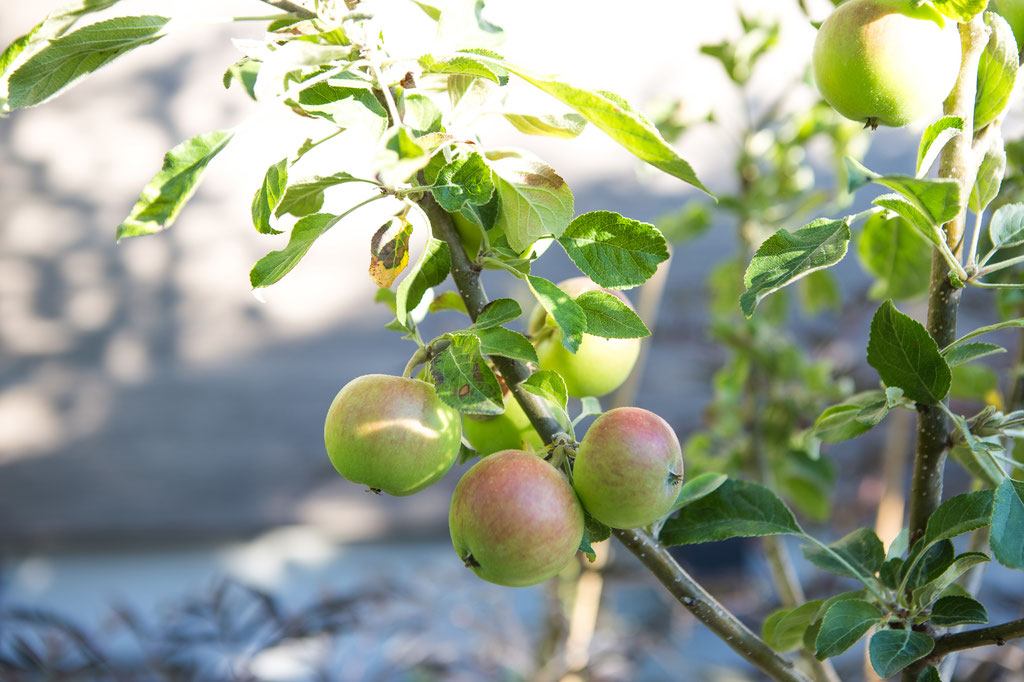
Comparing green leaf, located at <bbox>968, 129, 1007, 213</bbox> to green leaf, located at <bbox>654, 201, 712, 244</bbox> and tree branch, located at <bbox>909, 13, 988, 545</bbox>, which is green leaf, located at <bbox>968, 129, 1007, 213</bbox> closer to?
tree branch, located at <bbox>909, 13, 988, 545</bbox>

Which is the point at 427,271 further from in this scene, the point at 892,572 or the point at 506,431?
the point at 892,572

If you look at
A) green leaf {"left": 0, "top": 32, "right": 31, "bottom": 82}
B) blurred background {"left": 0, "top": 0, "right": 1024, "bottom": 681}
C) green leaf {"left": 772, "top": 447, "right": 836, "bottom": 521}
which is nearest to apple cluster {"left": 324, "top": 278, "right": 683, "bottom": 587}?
green leaf {"left": 0, "top": 32, "right": 31, "bottom": 82}

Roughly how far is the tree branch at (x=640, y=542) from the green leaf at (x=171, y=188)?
0.33 feet

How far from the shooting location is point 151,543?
7.34 feet

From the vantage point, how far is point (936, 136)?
321mm

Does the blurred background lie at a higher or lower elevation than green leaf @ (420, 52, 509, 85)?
lower

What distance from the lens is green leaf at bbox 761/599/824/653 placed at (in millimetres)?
424

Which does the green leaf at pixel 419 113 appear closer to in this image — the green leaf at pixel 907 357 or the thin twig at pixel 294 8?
the thin twig at pixel 294 8

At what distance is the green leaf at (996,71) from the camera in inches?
13.3

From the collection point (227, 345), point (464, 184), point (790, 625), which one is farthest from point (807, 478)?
point (227, 345)

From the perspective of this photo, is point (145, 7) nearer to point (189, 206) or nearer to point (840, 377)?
point (189, 206)

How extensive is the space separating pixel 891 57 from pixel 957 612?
27 centimetres

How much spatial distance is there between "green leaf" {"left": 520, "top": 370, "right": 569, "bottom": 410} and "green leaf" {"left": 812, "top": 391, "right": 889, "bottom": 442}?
166mm

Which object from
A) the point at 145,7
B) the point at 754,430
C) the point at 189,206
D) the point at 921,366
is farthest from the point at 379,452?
the point at 189,206
